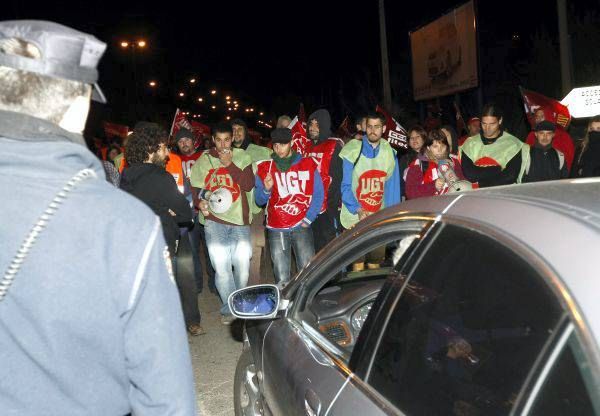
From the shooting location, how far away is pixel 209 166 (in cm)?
646

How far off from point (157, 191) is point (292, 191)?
1.60 meters

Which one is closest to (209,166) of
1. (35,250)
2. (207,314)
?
(207,314)

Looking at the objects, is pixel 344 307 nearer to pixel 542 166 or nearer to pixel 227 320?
pixel 227 320

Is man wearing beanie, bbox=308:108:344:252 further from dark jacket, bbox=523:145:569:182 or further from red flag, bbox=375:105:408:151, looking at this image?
red flag, bbox=375:105:408:151

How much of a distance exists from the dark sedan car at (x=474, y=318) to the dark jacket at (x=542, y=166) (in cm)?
481

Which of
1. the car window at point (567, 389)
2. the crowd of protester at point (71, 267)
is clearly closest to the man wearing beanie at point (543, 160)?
the car window at point (567, 389)

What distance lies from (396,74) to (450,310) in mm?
45859

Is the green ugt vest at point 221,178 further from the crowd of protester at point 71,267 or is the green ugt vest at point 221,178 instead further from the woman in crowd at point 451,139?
the crowd of protester at point 71,267

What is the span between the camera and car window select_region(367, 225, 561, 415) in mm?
1420

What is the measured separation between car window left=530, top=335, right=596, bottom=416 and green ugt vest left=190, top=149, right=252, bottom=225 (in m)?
5.14

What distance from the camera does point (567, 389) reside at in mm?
1266

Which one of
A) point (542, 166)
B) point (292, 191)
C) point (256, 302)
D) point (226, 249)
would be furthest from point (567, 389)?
point (542, 166)

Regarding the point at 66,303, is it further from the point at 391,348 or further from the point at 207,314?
the point at 207,314

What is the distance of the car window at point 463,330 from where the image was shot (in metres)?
1.42
